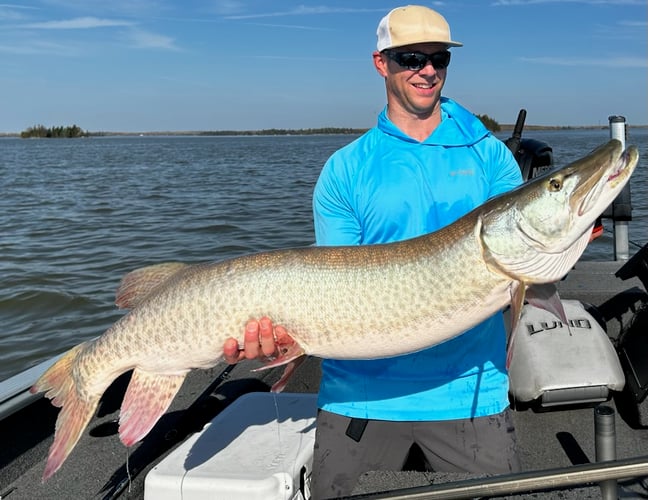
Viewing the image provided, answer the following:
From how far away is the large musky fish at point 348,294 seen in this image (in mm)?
2201

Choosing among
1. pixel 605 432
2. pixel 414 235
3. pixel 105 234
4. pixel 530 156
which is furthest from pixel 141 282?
pixel 105 234

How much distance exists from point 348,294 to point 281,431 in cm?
128

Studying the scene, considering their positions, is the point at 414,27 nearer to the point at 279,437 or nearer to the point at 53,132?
the point at 279,437

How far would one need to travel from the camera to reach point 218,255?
41.9ft

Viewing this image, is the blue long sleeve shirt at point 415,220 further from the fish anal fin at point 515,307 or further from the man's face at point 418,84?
the fish anal fin at point 515,307

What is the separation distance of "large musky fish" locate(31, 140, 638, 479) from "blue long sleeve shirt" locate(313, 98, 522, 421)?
293mm

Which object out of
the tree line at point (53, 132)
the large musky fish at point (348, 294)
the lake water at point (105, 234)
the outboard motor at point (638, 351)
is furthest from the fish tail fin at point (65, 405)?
the tree line at point (53, 132)

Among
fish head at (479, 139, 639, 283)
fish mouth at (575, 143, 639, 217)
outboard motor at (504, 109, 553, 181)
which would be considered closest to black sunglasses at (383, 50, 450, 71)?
fish head at (479, 139, 639, 283)

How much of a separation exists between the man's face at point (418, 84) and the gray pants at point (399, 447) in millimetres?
1394

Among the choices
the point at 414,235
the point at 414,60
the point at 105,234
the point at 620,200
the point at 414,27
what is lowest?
the point at 105,234

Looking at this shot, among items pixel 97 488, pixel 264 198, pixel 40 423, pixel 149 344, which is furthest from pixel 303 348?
pixel 264 198

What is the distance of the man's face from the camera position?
109 inches

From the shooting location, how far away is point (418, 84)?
276cm

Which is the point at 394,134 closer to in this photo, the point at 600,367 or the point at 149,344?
the point at 149,344
